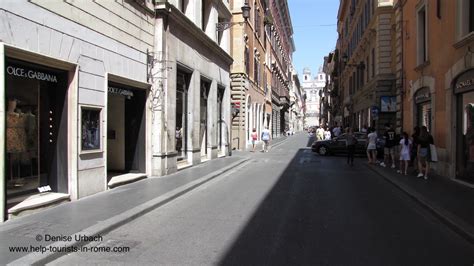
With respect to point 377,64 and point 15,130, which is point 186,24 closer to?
point 15,130

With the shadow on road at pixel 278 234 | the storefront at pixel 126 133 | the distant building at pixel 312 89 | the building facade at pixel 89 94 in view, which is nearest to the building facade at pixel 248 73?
the building facade at pixel 89 94

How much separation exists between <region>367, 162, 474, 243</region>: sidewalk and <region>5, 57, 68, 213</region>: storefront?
7.57m

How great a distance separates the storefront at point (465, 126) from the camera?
41.3 feet

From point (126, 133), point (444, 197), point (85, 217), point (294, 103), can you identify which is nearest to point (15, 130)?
point (85, 217)

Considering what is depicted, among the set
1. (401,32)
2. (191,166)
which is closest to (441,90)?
(401,32)

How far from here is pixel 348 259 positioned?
581 cm

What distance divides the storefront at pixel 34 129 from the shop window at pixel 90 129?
20.5 inches

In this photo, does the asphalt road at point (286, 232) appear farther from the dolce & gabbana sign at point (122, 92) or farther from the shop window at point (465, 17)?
the shop window at point (465, 17)

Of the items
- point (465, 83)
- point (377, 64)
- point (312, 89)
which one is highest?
point (312, 89)

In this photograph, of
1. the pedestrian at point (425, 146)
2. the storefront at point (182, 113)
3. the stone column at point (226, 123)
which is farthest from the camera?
the stone column at point (226, 123)

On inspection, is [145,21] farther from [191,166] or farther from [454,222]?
[454,222]

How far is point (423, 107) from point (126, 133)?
11372 mm

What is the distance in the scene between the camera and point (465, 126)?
13.1m

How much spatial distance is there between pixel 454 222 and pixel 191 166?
11519mm
